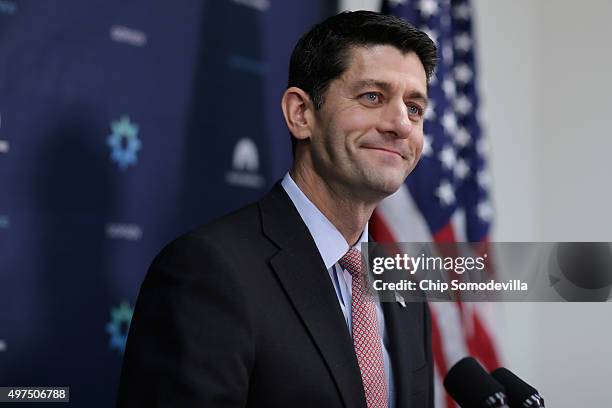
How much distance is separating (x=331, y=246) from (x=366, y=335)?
0.70 feet

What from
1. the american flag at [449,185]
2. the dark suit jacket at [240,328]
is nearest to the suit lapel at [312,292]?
the dark suit jacket at [240,328]

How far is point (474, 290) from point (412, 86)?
126cm

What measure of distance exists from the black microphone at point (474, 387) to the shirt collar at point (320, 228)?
1.33 ft

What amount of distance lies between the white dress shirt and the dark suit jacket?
62 mm

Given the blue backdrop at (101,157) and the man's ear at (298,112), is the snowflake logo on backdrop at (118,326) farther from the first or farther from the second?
the man's ear at (298,112)

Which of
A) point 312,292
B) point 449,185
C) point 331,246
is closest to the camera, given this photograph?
point 312,292

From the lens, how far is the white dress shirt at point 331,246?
178cm

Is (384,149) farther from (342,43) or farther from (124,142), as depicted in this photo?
(124,142)

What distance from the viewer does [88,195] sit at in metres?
2.44

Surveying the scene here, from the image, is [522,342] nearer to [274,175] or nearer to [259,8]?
[274,175]

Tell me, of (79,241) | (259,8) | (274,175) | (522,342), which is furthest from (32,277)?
(522,342)

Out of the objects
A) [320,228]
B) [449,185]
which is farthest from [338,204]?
[449,185]

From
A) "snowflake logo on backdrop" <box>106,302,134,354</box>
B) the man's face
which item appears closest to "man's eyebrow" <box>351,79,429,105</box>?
the man's face

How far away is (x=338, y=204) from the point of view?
6.06 ft
